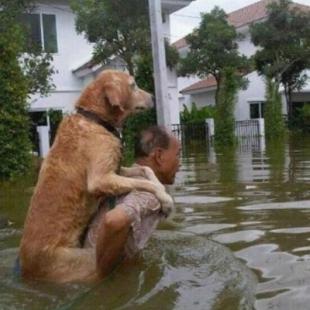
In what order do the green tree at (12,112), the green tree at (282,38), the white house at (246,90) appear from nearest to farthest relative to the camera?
the green tree at (12,112), the green tree at (282,38), the white house at (246,90)

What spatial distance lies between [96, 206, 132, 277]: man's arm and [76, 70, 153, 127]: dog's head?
31.4 inches

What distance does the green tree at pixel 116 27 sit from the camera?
21406mm

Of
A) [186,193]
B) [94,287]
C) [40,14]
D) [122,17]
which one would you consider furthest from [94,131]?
[40,14]

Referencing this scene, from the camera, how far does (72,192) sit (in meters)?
3.99

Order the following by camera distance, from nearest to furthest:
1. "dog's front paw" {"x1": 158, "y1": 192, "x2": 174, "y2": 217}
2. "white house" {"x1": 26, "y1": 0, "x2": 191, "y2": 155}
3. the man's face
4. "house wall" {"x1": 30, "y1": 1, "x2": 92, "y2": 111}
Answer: "dog's front paw" {"x1": 158, "y1": 192, "x2": 174, "y2": 217}
the man's face
"white house" {"x1": 26, "y1": 0, "x2": 191, "y2": 155}
"house wall" {"x1": 30, "y1": 1, "x2": 92, "y2": 111}

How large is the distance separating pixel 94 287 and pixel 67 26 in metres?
22.7

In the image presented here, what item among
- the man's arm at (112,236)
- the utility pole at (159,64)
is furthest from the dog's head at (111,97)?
the utility pole at (159,64)

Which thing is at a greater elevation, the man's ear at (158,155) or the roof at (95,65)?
the roof at (95,65)

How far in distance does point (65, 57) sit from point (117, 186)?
73.7 ft

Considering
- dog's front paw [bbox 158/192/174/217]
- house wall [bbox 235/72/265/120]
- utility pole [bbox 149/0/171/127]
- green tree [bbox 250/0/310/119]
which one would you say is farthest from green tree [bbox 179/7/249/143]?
dog's front paw [bbox 158/192/174/217]

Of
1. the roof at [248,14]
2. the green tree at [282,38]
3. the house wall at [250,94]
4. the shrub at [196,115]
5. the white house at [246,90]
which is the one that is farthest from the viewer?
the roof at [248,14]

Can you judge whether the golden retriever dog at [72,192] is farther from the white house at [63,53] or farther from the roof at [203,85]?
the roof at [203,85]

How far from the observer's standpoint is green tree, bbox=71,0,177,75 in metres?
21.4

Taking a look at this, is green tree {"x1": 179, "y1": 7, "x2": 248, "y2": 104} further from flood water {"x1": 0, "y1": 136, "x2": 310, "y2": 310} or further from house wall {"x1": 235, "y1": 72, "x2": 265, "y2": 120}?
flood water {"x1": 0, "y1": 136, "x2": 310, "y2": 310}
